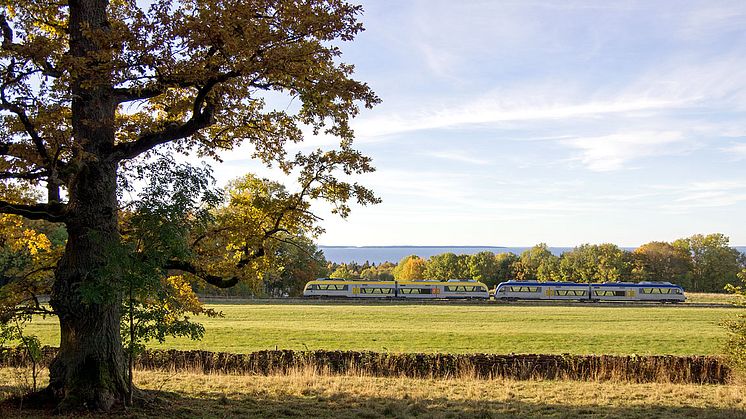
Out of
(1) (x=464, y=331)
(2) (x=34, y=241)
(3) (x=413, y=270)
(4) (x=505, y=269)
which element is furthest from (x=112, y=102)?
(3) (x=413, y=270)

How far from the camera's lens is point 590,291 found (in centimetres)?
6494

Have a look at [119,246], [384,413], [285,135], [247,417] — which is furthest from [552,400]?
[119,246]

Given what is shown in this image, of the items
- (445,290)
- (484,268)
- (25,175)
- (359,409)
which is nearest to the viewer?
(25,175)

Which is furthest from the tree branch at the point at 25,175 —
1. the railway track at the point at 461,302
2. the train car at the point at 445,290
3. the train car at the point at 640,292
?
the train car at the point at 640,292

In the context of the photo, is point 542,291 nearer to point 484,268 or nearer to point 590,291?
point 590,291

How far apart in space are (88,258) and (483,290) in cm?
5974

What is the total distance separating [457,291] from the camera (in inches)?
2596

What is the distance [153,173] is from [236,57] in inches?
77.1

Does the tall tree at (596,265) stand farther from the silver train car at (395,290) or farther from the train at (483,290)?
the silver train car at (395,290)

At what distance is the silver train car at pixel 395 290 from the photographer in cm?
6600

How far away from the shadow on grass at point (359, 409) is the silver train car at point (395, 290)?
55.9m

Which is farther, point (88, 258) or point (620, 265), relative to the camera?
point (620, 265)

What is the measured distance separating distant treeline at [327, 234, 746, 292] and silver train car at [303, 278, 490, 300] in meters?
22.7

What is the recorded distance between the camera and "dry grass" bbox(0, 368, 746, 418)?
30.9 feet
